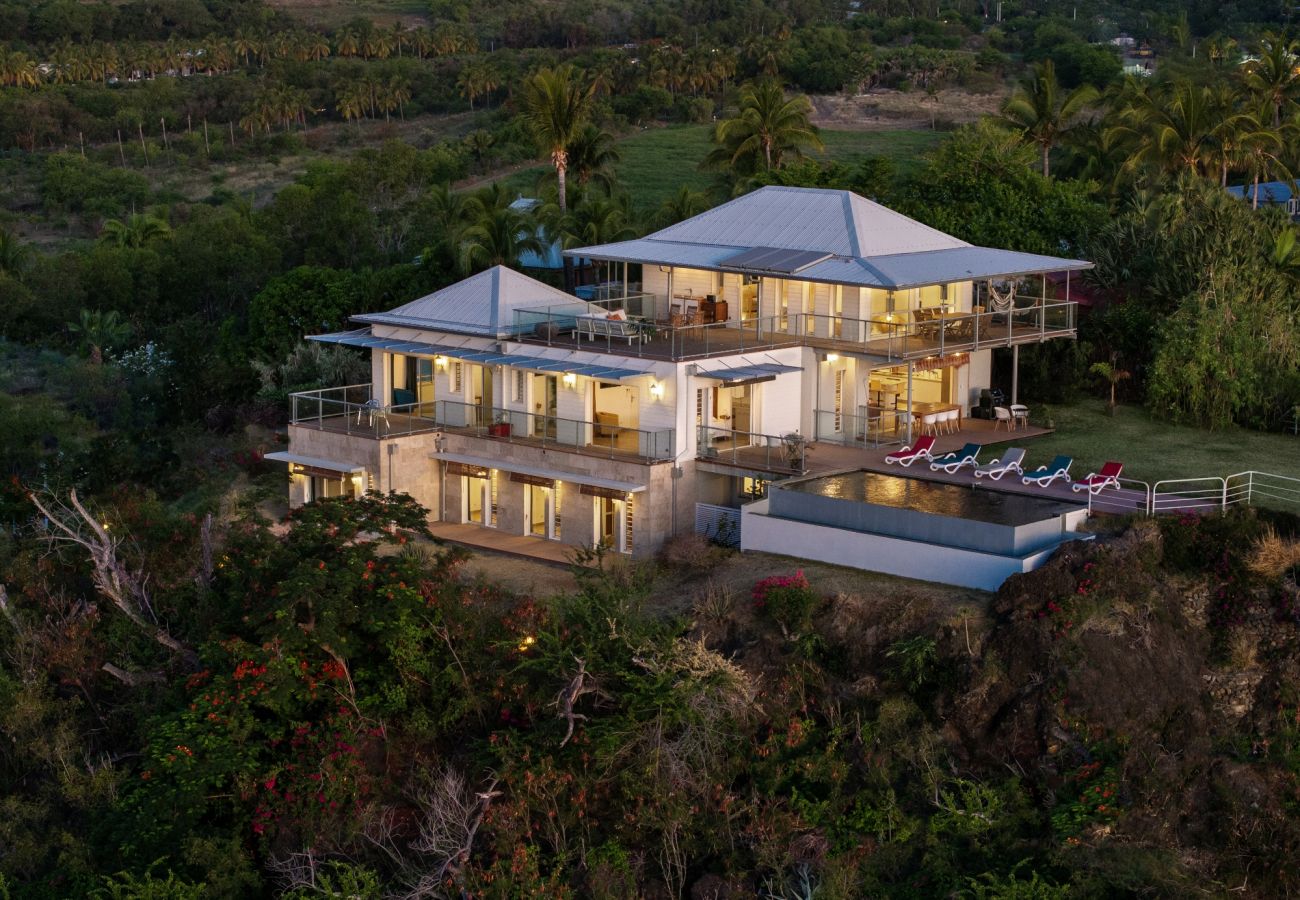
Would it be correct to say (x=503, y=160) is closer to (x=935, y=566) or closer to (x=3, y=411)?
(x=3, y=411)

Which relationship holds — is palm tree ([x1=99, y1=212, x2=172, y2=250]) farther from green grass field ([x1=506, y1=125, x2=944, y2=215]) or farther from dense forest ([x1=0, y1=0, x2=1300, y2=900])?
dense forest ([x1=0, y1=0, x2=1300, y2=900])

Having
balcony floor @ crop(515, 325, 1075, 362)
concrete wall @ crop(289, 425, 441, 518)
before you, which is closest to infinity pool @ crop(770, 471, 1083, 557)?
balcony floor @ crop(515, 325, 1075, 362)

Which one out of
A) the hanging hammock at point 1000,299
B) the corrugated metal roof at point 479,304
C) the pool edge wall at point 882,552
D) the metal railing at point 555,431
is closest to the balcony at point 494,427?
the metal railing at point 555,431

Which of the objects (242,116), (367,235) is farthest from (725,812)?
(242,116)

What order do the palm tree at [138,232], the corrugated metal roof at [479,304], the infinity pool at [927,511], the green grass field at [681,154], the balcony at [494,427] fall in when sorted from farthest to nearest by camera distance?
the green grass field at [681,154]
the palm tree at [138,232]
the corrugated metal roof at [479,304]
the balcony at [494,427]
the infinity pool at [927,511]

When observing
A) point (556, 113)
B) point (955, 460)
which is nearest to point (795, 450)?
point (955, 460)

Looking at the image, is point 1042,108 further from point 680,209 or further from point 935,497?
point 935,497

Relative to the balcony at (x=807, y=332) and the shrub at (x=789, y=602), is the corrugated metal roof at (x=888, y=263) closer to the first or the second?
the balcony at (x=807, y=332)

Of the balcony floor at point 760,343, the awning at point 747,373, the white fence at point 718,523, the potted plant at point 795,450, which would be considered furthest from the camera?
the balcony floor at point 760,343
